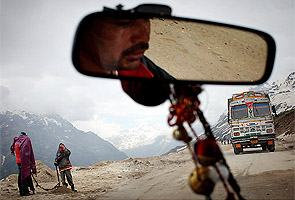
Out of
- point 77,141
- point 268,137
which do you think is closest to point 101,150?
point 77,141

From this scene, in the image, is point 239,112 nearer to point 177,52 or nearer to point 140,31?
point 177,52

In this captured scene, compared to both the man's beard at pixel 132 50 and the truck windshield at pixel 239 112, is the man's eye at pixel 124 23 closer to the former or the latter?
the man's beard at pixel 132 50

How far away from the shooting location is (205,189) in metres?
0.77

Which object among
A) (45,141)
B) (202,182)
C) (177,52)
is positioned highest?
(177,52)

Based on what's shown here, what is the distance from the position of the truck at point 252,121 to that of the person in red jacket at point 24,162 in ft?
35.9

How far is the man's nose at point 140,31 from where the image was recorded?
104 centimetres

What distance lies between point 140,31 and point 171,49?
1.09 feet

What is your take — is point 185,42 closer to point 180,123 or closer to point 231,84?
point 231,84

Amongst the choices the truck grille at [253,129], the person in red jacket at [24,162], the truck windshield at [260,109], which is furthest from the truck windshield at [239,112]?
the person in red jacket at [24,162]

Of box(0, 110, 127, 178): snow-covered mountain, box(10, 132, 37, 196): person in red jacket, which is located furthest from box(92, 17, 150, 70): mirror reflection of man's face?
box(0, 110, 127, 178): snow-covered mountain

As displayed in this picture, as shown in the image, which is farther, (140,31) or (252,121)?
(252,121)

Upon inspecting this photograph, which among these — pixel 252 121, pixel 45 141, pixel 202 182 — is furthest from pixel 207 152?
pixel 45 141

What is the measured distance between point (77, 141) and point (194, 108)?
676ft

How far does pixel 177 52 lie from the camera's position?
1.34 m
